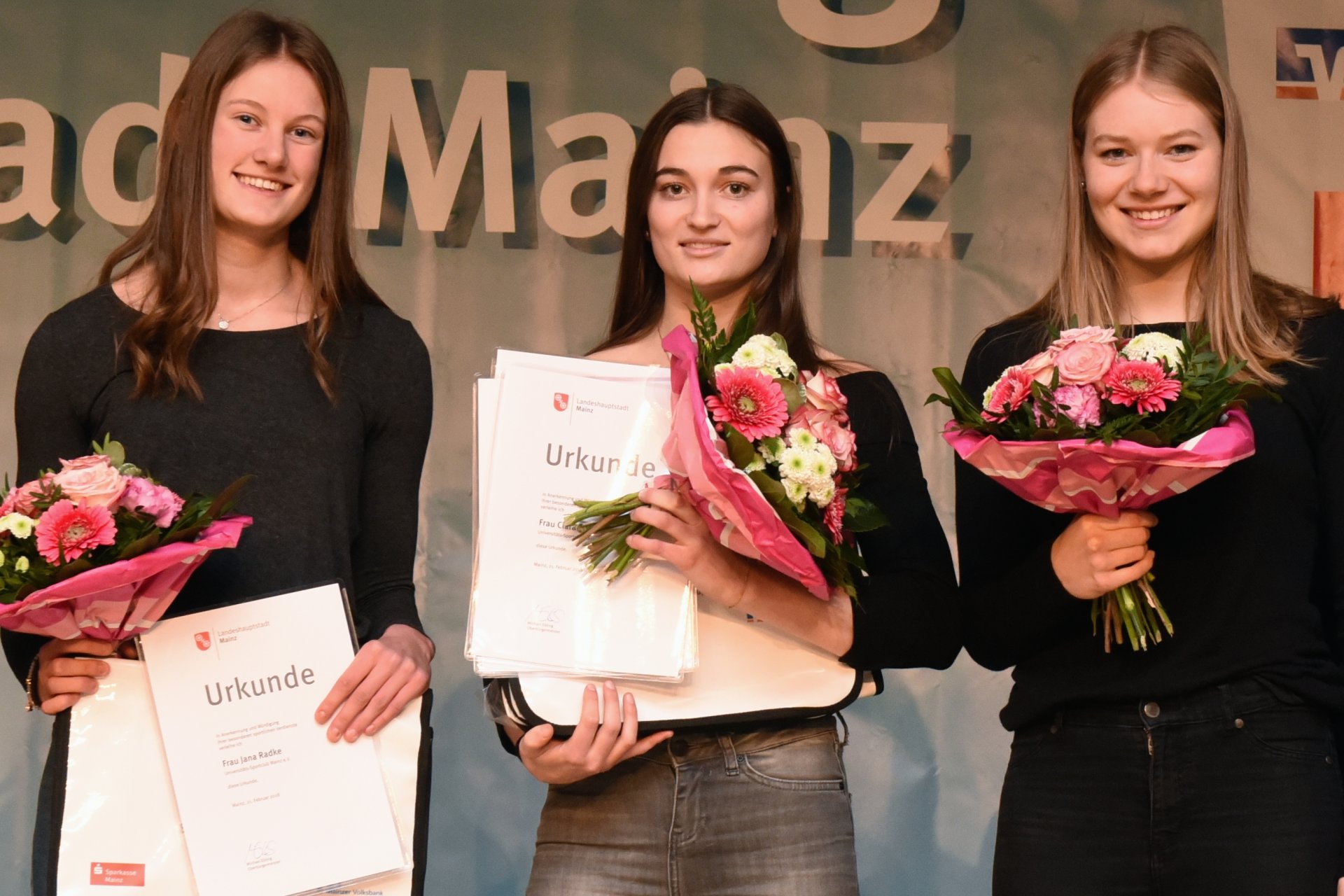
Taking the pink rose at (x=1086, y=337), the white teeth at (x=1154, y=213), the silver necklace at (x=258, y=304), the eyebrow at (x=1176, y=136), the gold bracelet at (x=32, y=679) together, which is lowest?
the gold bracelet at (x=32, y=679)

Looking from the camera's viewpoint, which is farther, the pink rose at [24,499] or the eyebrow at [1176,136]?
the eyebrow at [1176,136]

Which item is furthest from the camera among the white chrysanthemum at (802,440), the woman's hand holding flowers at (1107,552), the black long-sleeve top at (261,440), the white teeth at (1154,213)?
the white teeth at (1154,213)

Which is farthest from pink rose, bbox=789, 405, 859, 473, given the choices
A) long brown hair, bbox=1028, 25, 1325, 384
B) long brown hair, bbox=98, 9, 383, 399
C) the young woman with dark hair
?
long brown hair, bbox=98, 9, 383, 399

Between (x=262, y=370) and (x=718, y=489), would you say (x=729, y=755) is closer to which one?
(x=718, y=489)

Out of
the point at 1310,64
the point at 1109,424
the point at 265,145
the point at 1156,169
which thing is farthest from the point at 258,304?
the point at 1310,64

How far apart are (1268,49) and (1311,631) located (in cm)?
250

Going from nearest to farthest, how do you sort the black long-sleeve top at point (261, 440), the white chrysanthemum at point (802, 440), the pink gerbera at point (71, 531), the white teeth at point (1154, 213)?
1. the pink gerbera at point (71, 531)
2. the white chrysanthemum at point (802, 440)
3. the black long-sleeve top at point (261, 440)
4. the white teeth at point (1154, 213)

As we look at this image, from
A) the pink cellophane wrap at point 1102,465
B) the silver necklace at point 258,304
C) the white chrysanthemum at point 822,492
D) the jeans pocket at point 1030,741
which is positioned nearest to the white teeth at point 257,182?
the silver necklace at point 258,304

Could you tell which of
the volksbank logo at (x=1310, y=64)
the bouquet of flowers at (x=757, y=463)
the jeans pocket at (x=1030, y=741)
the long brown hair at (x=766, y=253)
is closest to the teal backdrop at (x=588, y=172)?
the volksbank logo at (x=1310, y=64)

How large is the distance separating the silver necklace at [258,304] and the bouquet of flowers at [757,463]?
25.2 inches

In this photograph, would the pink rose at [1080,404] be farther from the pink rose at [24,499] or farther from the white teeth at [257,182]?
the pink rose at [24,499]

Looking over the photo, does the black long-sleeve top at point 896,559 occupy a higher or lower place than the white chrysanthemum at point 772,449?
lower

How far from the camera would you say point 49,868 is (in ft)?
6.46

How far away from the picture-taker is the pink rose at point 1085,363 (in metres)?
1.97
